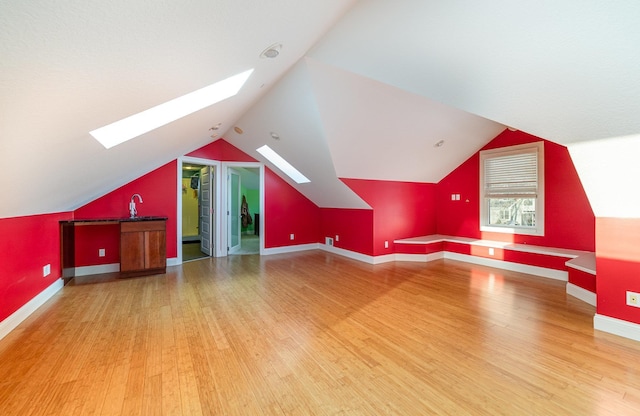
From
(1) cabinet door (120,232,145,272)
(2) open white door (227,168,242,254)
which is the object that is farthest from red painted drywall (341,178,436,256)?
(1) cabinet door (120,232,145,272)

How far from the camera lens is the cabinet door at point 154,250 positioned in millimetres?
4211

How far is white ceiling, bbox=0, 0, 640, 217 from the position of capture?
1172 millimetres

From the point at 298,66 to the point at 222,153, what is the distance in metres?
3.36

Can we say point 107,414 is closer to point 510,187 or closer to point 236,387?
point 236,387

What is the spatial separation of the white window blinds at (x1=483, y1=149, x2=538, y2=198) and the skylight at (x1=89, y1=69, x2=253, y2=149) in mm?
4769

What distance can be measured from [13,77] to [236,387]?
1.98 metres

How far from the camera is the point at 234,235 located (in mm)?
6109

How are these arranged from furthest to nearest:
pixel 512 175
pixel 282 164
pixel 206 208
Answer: pixel 206 208 < pixel 282 164 < pixel 512 175

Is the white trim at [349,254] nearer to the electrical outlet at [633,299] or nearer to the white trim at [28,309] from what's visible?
the electrical outlet at [633,299]

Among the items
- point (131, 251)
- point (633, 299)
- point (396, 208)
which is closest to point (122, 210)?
point (131, 251)

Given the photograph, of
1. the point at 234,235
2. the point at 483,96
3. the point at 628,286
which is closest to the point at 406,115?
the point at 483,96

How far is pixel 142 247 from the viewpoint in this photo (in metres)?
4.18

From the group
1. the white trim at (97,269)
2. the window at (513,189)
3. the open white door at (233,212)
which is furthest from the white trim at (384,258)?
the white trim at (97,269)

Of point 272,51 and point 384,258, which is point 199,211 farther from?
point 272,51
